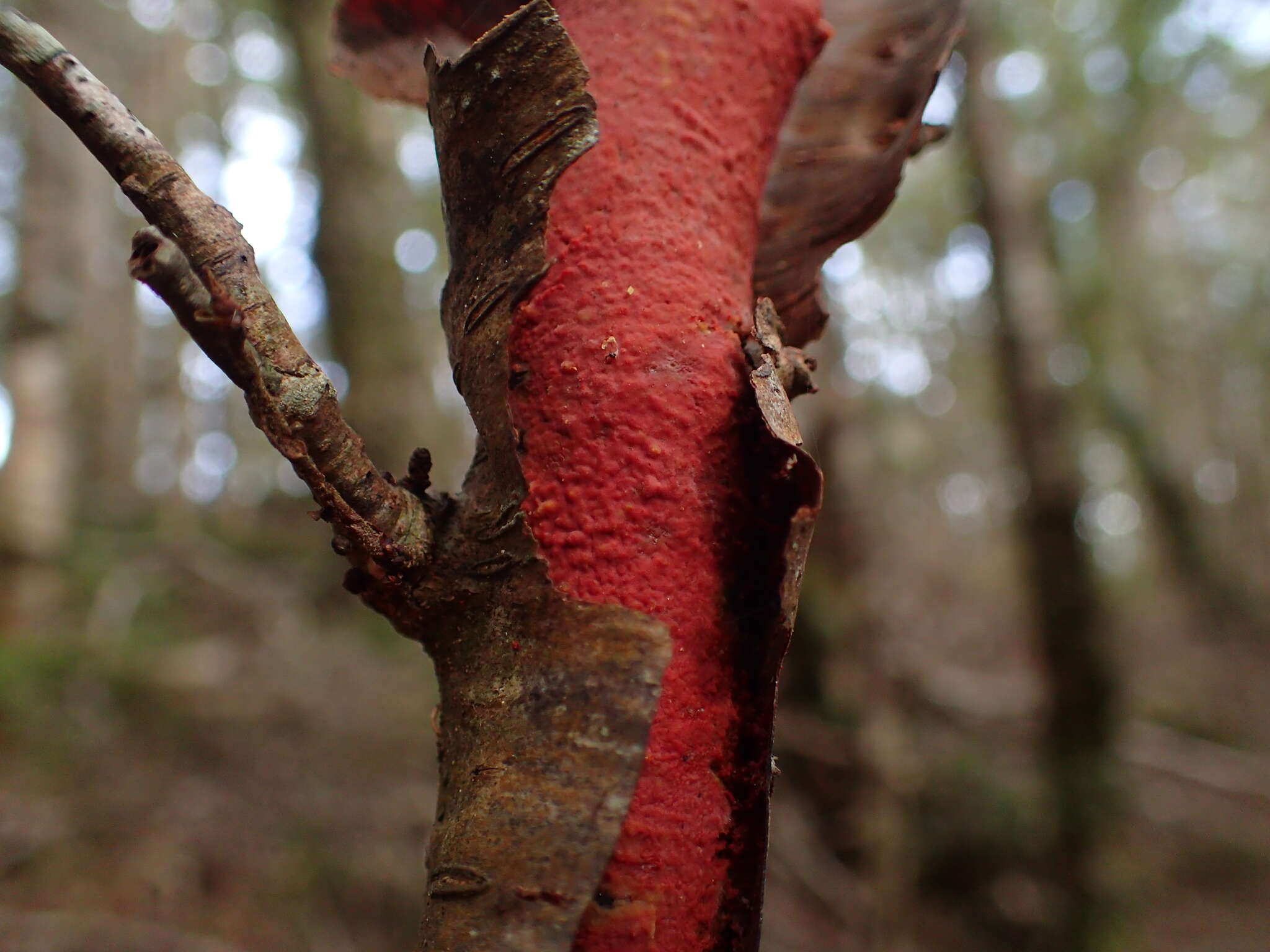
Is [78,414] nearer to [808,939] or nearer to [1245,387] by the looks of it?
[808,939]

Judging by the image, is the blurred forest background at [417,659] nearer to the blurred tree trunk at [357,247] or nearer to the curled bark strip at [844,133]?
the blurred tree trunk at [357,247]

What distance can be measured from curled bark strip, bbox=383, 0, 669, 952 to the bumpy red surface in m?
0.02

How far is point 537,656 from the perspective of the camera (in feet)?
1.36

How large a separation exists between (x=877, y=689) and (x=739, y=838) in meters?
Result: 2.40

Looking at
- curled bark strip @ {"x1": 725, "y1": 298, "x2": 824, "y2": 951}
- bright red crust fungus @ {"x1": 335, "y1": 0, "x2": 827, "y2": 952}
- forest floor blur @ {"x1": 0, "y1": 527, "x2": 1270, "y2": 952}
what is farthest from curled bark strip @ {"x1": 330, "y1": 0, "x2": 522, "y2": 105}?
forest floor blur @ {"x1": 0, "y1": 527, "x2": 1270, "y2": 952}

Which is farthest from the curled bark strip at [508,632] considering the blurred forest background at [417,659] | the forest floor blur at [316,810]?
the forest floor blur at [316,810]

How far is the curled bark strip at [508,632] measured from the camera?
38cm

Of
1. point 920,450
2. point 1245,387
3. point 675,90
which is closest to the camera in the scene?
point 675,90

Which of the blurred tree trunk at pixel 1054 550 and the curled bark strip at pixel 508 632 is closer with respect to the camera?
the curled bark strip at pixel 508 632

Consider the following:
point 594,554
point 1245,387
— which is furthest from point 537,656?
point 1245,387

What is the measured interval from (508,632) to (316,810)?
2.77 meters

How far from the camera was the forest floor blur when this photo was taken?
2400 millimetres

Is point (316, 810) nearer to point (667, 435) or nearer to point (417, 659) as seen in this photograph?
point (417, 659)

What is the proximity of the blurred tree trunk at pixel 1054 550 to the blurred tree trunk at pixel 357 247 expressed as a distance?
2729mm
